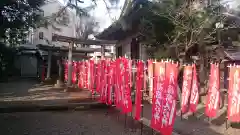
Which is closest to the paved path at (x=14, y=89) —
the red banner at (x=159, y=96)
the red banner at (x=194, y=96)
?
the red banner at (x=194, y=96)

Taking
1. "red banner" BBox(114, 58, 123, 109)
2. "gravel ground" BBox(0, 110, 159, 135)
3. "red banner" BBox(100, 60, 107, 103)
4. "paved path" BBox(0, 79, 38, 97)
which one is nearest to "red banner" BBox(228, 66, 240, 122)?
"gravel ground" BBox(0, 110, 159, 135)

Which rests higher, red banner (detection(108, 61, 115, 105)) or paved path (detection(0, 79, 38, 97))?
red banner (detection(108, 61, 115, 105))

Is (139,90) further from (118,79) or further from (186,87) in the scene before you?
(186,87)

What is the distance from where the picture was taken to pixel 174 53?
37.0ft

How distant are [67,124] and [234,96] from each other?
510 cm

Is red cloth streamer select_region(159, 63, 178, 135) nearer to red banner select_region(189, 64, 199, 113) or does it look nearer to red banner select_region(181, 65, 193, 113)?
red banner select_region(181, 65, 193, 113)

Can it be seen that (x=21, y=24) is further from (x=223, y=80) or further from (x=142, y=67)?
(x=223, y=80)

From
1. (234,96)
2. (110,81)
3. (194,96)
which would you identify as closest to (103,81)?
(110,81)

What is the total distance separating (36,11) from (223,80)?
312 inches

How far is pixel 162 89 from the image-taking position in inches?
225

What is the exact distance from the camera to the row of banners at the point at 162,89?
5492 mm

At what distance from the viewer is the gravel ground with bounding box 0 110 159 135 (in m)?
7.29

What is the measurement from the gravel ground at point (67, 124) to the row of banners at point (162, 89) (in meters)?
0.58

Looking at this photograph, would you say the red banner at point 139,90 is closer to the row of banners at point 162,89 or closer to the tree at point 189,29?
the row of banners at point 162,89
